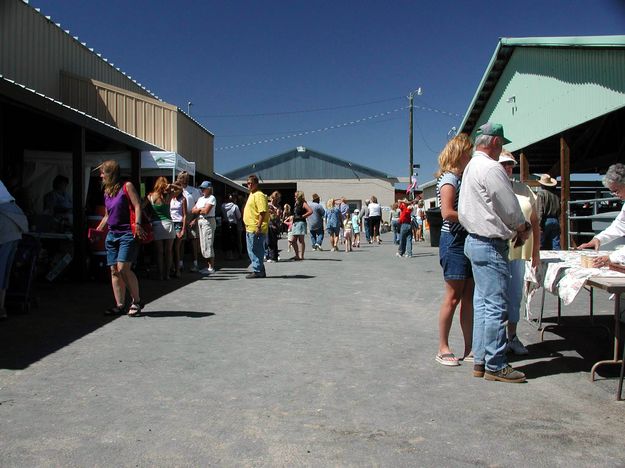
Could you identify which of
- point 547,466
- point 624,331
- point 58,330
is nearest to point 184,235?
point 58,330

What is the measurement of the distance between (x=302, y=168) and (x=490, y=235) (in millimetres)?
49824

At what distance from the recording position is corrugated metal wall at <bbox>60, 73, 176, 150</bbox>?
17125 millimetres

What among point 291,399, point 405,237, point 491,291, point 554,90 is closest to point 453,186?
point 491,291

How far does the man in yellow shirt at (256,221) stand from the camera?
33.7 ft

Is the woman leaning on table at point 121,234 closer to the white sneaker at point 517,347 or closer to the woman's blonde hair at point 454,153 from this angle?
the woman's blonde hair at point 454,153

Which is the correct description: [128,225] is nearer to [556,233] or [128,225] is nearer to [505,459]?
[505,459]

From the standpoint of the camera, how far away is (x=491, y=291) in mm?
4426

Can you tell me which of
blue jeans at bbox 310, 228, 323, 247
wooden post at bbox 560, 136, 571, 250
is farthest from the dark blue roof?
wooden post at bbox 560, 136, 571, 250

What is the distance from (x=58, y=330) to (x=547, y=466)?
4.80m

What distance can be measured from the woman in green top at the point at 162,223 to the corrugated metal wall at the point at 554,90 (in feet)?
24.8

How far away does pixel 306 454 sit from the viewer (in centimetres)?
318

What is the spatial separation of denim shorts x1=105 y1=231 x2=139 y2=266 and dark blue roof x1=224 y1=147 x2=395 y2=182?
153 feet

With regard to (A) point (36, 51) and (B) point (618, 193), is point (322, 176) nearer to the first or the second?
(A) point (36, 51)

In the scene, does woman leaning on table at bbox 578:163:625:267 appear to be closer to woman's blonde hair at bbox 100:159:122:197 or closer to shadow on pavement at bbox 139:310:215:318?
shadow on pavement at bbox 139:310:215:318
